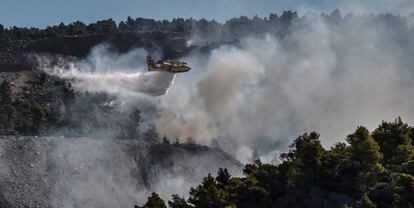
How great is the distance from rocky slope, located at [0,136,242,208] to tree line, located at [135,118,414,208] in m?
23.4

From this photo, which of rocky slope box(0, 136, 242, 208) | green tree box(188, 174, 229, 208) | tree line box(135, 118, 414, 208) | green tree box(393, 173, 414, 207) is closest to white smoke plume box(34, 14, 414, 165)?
rocky slope box(0, 136, 242, 208)

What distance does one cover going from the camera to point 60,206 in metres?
73.2

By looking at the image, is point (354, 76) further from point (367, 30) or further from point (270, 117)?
point (367, 30)

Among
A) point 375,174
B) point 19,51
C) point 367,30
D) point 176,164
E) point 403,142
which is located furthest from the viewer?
point 367,30

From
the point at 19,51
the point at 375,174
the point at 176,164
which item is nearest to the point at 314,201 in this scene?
the point at 375,174

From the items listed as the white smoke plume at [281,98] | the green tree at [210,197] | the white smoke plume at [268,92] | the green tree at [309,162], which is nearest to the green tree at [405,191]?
the green tree at [309,162]

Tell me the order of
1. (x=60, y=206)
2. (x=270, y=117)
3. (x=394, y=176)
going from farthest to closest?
1. (x=270, y=117)
2. (x=60, y=206)
3. (x=394, y=176)

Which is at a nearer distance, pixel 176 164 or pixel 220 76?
pixel 176 164

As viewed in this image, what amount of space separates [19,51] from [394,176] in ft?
467

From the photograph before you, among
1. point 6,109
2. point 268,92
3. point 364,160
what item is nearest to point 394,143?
point 364,160

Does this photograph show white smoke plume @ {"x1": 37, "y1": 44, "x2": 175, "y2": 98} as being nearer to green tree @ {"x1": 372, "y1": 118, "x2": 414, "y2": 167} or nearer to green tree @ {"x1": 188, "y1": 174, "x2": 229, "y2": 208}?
green tree @ {"x1": 188, "y1": 174, "x2": 229, "y2": 208}

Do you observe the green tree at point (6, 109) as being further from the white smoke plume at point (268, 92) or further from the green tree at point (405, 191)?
the green tree at point (405, 191)

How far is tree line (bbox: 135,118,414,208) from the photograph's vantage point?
174 ft

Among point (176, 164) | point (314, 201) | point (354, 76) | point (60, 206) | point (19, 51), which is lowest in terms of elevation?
Answer: point (314, 201)
